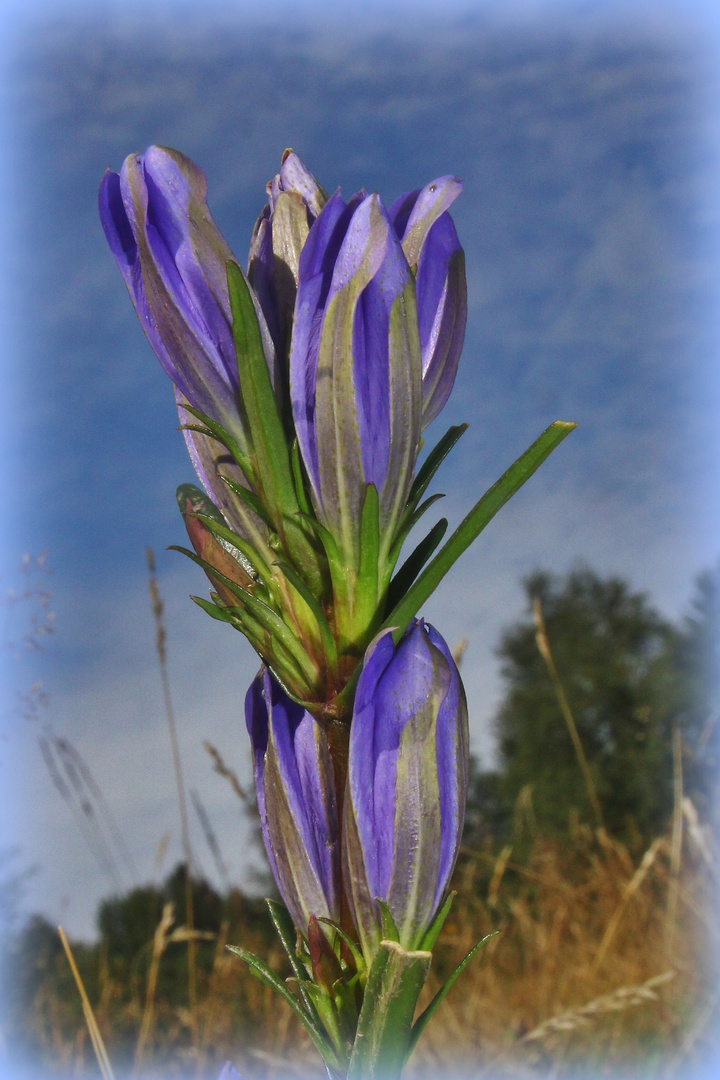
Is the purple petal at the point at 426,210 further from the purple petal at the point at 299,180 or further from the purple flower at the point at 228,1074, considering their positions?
the purple flower at the point at 228,1074

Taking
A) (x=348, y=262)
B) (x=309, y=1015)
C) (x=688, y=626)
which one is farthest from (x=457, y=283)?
(x=688, y=626)

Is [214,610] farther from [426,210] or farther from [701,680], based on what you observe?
[701,680]

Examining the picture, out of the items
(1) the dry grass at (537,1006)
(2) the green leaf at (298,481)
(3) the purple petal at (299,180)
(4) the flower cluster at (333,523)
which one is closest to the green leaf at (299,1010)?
(4) the flower cluster at (333,523)

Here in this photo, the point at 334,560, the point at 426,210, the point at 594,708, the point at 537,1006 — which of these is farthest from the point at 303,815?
the point at 594,708

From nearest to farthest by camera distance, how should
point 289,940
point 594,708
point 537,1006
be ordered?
1. point 289,940
2. point 537,1006
3. point 594,708

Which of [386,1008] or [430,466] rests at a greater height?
[430,466]

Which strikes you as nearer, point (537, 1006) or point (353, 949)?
point (353, 949)

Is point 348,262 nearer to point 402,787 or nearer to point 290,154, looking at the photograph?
point 290,154
